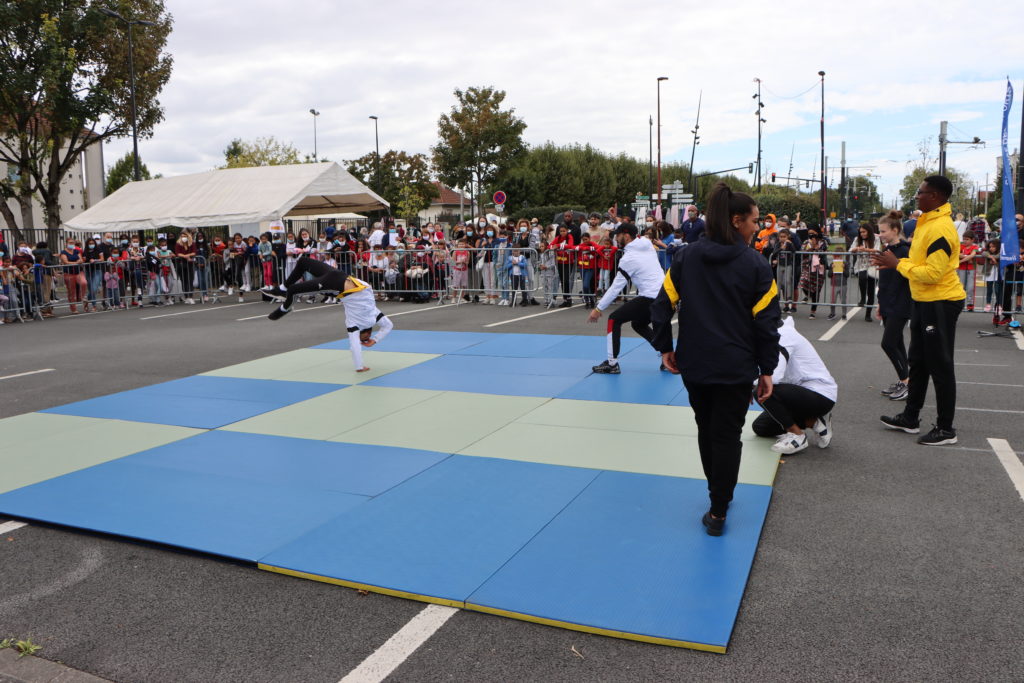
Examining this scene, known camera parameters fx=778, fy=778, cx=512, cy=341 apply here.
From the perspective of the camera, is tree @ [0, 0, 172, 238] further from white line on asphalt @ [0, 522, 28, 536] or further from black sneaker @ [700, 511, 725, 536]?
black sneaker @ [700, 511, 725, 536]

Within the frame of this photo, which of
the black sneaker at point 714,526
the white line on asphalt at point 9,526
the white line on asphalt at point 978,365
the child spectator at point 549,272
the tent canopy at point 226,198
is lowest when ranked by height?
the white line on asphalt at point 9,526

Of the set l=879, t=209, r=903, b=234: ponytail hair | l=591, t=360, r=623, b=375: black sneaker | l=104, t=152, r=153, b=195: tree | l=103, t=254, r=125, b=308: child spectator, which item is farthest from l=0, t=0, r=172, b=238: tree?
l=104, t=152, r=153, b=195: tree

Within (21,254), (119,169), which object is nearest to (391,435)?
(21,254)

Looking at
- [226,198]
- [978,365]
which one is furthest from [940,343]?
[226,198]

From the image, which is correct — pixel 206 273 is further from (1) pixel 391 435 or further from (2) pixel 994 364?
(2) pixel 994 364

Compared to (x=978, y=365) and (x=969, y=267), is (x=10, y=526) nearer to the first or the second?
(x=978, y=365)

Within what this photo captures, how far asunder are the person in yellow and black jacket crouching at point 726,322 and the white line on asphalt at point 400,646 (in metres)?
1.71

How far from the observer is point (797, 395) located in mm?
5789

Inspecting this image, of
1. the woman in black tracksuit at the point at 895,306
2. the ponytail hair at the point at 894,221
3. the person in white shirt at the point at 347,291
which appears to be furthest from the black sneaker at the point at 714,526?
the person in white shirt at the point at 347,291

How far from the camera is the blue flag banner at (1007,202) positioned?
922 cm

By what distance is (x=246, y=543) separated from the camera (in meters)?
4.32

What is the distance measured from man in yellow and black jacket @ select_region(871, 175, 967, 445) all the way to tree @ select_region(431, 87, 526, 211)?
35935 mm

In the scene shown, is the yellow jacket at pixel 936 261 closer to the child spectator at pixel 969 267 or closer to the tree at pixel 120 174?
the child spectator at pixel 969 267

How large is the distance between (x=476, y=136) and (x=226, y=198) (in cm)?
1978
